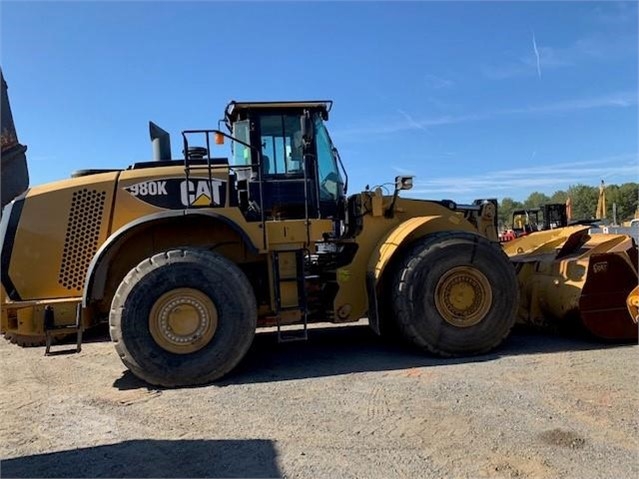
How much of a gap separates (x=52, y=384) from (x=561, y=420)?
4797 mm

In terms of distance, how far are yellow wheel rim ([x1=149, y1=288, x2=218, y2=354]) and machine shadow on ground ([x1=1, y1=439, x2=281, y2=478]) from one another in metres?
1.46

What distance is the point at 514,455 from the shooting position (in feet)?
11.9

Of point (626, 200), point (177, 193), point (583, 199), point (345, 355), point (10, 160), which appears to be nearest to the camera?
point (177, 193)

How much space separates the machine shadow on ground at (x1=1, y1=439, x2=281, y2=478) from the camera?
3584mm

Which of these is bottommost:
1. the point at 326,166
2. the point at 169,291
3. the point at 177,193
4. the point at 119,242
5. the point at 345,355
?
the point at 345,355

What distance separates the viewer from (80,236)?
5961 mm

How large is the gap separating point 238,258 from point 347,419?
101 inches

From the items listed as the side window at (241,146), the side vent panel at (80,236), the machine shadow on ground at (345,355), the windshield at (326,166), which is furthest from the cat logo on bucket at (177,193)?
the machine shadow on ground at (345,355)

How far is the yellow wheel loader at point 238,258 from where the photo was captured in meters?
5.54

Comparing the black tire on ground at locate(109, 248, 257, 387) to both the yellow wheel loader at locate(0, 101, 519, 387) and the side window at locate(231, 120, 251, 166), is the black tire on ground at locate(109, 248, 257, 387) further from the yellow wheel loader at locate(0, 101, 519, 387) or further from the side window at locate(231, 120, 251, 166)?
the side window at locate(231, 120, 251, 166)

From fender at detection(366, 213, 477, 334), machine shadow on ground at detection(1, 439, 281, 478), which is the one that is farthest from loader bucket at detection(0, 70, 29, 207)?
fender at detection(366, 213, 477, 334)

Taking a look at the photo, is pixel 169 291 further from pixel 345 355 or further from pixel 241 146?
pixel 345 355

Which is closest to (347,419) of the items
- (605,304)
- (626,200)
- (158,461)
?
(158,461)

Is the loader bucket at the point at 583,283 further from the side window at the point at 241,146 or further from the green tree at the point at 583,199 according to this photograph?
the green tree at the point at 583,199
